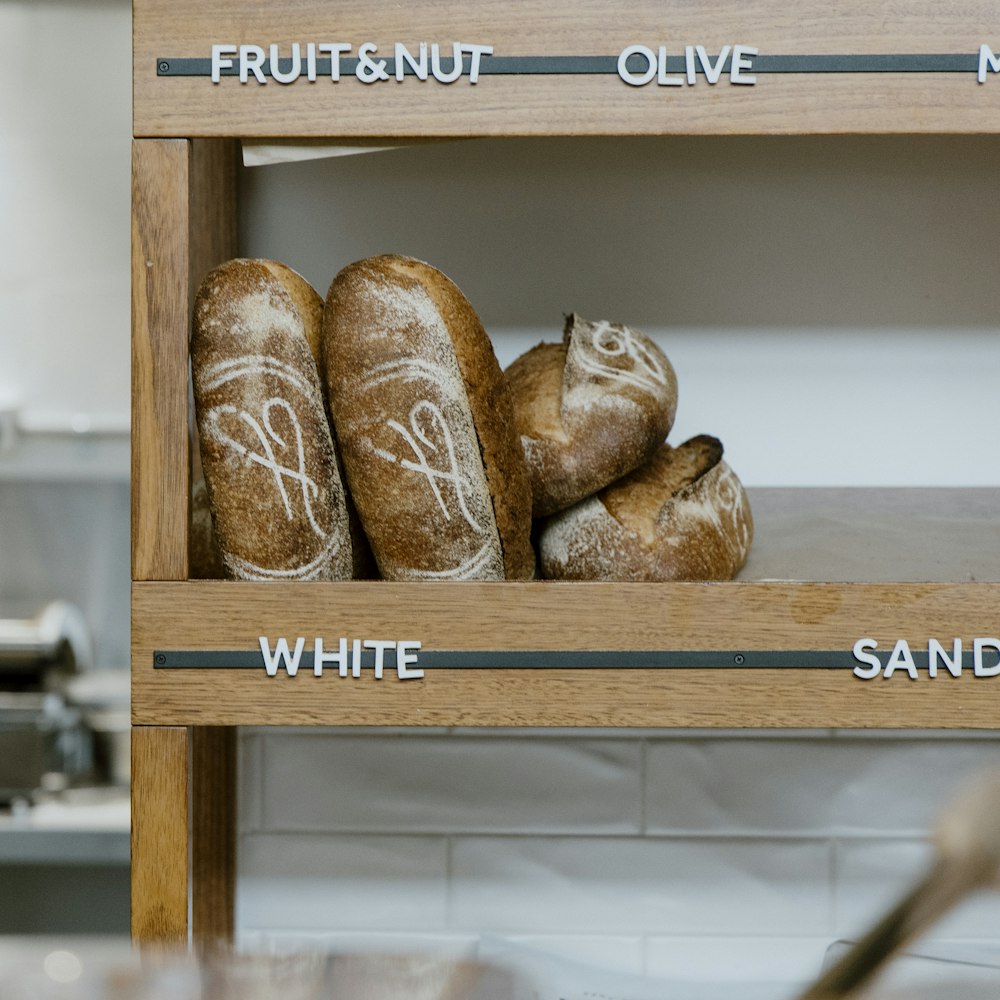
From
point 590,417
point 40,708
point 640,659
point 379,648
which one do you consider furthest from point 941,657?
point 40,708

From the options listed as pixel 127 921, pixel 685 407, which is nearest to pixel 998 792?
pixel 685 407

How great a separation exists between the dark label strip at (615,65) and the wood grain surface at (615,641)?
40cm

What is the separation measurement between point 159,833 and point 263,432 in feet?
1.09

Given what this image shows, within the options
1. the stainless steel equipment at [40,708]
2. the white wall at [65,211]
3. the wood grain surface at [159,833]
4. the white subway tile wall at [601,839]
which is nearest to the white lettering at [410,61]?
the wood grain surface at [159,833]

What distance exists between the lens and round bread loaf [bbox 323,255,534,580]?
79cm

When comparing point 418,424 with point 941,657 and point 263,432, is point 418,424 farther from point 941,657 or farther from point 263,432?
point 941,657

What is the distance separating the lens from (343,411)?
0.80 meters

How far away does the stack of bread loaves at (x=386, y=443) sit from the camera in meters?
0.79

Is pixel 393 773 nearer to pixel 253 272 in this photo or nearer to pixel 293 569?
pixel 293 569

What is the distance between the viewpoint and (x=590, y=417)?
0.87 metres

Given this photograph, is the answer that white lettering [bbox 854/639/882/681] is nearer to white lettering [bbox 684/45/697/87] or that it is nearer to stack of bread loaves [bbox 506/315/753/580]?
stack of bread loaves [bbox 506/315/753/580]

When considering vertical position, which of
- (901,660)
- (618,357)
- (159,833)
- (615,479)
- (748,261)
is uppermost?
(748,261)

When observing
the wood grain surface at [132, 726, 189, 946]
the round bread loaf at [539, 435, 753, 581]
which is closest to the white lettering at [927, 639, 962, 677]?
the round bread loaf at [539, 435, 753, 581]

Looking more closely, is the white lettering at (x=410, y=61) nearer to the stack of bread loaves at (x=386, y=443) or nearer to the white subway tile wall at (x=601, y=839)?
the stack of bread loaves at (x=386, y=443)
